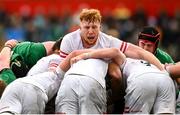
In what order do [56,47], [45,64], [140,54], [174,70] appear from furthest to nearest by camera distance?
[56,47], [45,64], [140,54], [174,70]

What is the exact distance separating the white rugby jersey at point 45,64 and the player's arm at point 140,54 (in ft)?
2.57

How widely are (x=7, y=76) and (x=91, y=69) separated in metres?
1.05

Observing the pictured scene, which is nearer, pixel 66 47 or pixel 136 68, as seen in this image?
pixel 136 68

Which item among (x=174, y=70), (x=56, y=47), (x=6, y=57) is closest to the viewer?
(x=174, y=70)

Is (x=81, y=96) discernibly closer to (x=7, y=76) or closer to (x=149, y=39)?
(x=7, y=76)

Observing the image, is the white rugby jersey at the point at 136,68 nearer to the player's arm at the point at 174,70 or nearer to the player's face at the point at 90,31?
the player's arm at the point at 174,70

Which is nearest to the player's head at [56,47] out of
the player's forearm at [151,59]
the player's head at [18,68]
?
the player's head at [18,68]

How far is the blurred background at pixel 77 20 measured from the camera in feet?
64.3

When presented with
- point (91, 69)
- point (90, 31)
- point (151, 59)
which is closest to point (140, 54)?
point (151, 59)

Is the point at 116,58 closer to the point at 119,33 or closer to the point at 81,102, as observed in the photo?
the point at 81,102

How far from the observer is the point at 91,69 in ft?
24.2

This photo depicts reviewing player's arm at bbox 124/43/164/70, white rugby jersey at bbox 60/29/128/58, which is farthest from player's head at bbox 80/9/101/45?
player's arm at bbox 124/43/164/70

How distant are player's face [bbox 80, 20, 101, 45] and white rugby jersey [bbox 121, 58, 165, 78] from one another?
0.53 m

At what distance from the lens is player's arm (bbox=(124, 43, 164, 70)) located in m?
7.87
